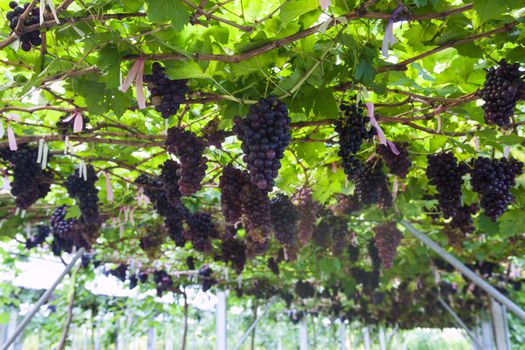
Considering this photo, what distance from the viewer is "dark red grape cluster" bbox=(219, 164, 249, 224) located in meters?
2.54

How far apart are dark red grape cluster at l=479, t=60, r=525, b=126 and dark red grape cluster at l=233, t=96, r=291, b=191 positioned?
2.73ft

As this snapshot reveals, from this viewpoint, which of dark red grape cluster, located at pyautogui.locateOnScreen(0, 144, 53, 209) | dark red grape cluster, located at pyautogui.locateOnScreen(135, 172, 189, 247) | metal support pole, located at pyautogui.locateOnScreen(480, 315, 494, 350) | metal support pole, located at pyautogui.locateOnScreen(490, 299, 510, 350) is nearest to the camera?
dark red grape cluster, located at pyautogui.locateOnScreen(0, 144, 53, 209)

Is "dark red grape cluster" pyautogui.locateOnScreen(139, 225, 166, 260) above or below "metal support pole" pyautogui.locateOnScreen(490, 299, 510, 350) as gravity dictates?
above

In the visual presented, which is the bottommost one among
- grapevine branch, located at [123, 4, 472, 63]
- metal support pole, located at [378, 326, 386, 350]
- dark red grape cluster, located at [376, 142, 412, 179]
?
metal support pole, located at [378, 326, 386, 350]

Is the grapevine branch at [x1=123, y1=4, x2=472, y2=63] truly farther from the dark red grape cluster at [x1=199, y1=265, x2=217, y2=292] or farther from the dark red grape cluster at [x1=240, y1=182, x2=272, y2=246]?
the dark red grape cluster at [x1=199, y1=265, x2=217, y2=292]

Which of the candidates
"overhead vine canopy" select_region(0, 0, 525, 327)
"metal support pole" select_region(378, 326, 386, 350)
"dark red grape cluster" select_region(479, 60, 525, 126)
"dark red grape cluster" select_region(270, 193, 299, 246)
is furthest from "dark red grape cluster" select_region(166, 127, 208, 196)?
"metal support pole" select_region(378, 326, 386, 350)

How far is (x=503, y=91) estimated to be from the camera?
1932 mm

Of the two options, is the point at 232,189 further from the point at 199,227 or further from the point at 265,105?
the point at 199,227

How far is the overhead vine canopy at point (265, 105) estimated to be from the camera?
1776mm

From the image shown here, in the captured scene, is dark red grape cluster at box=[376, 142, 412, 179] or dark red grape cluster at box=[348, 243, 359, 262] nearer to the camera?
dark red grape cluster at box=[376, 142, 412, 179]

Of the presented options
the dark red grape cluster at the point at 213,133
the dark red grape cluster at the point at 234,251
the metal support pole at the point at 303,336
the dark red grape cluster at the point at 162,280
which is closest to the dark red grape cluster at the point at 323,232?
the dark red grape cluster at the point at 234,251

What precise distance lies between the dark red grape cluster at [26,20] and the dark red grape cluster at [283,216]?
2262 millimetres

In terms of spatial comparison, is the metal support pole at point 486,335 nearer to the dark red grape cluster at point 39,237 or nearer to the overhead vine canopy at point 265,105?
the overhead vine canopy at point 265,105

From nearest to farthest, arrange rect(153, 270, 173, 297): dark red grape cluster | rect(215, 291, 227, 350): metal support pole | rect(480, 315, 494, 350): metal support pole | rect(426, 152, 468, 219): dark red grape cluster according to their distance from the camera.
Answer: rect(426, 152, 468, 219): dark red grape cluster, rect(153, 270, 173, 297): dark red grape cluster, rect(215, 291, 227, 350): metal support pole, rect(480, 315, 494, 350): metal support pole
